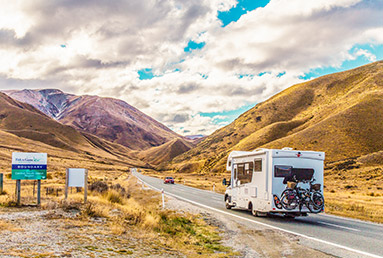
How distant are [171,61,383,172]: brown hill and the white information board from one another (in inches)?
2431

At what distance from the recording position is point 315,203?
48.3 ft

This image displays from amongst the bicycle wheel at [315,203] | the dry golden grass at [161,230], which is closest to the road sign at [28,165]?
the dry golden grass at [161,230]

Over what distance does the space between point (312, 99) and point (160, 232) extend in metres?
112

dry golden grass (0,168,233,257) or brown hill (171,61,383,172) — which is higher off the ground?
brown hill (171,61,383,172)

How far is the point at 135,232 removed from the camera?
981 centimetres

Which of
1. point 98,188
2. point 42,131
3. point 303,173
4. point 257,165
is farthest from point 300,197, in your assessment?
point 42,131

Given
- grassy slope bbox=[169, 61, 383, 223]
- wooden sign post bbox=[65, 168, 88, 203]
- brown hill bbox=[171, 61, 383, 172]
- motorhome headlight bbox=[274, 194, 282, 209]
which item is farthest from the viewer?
brown hill bbox=[171, 61, 383, 172]

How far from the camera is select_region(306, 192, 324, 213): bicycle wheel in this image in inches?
578

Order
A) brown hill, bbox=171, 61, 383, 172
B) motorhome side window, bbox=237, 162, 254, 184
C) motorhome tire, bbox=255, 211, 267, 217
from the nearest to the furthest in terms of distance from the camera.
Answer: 1. motorhome tire, bbox=255, 211, 267, 217
2. motorhome side window, bbox=237, 162, 254, 184
3. brown hill, bbox=171, 61, 383, 172

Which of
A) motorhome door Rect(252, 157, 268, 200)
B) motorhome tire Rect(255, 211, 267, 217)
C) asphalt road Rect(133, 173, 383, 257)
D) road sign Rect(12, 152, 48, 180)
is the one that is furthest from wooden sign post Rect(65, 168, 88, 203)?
motorhome tire Rect(255, 211, 267, 217)

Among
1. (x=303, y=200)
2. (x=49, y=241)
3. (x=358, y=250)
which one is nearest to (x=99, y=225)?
(x=49, y=241)

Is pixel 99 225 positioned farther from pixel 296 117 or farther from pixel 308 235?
pixel 296 117

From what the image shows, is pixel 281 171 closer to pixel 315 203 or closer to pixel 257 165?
pixel 257 165

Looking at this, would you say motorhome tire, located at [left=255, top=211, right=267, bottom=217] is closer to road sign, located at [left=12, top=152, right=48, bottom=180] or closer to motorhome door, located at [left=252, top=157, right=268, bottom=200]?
motorhome door, located at [left=252, top=157, right=268, bottom=200]
